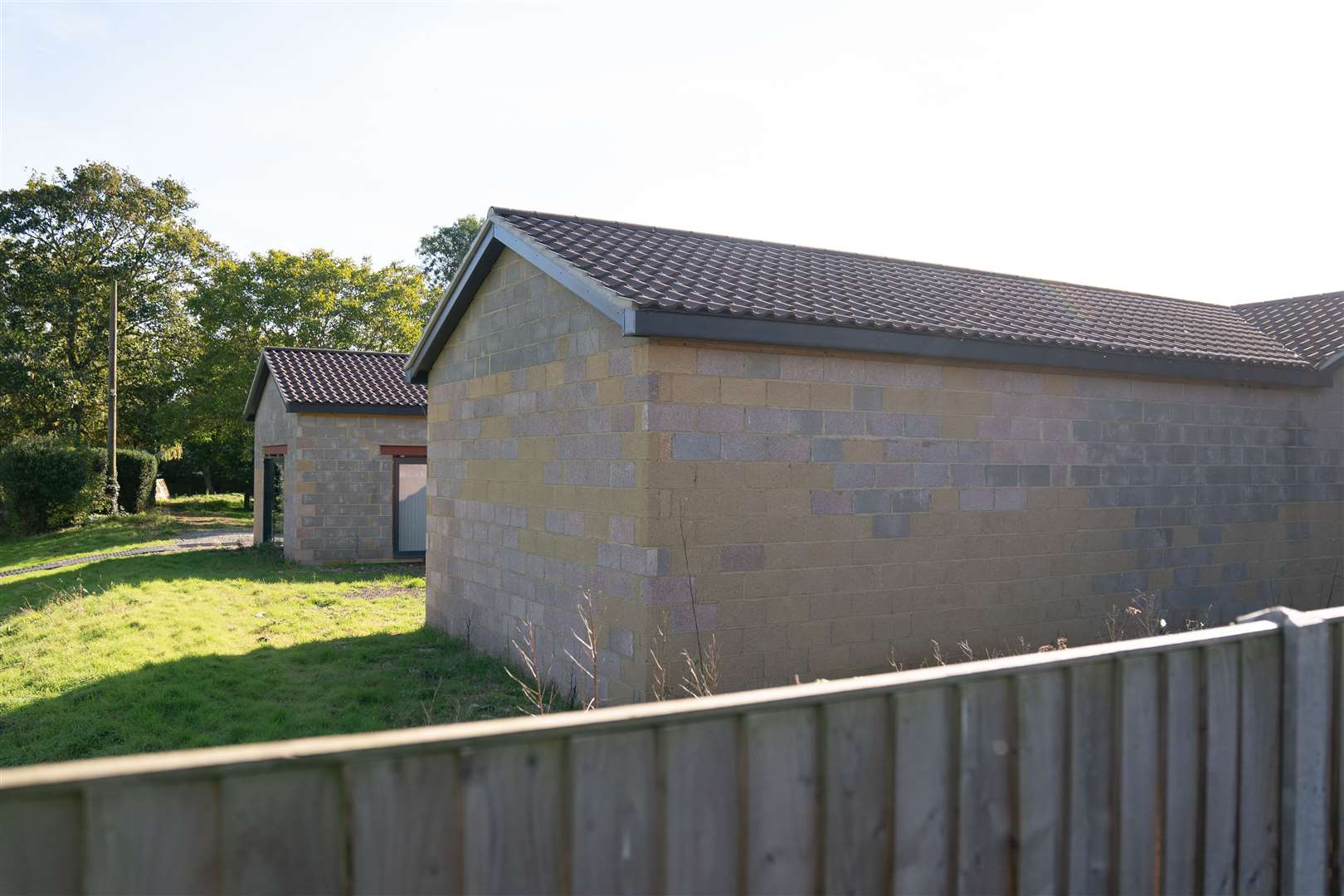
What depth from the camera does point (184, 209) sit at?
3684cm

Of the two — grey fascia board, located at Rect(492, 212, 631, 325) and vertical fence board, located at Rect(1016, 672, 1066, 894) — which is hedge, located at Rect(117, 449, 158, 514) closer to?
grey fascia board, located at Rect(492, 212, 631, 325)

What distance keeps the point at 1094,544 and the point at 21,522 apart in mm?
27366

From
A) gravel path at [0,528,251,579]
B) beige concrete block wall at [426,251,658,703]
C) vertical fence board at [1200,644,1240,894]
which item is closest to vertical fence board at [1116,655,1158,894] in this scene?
vertical fence board at [1200,644,1240,894]

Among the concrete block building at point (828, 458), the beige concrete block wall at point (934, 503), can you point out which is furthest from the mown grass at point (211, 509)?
the beige concrete block wall at point (934, 503)

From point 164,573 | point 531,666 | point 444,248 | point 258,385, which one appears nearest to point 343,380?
point 258,385

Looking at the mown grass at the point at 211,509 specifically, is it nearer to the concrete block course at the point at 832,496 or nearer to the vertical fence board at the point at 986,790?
the concrete block course at the point at 832,496

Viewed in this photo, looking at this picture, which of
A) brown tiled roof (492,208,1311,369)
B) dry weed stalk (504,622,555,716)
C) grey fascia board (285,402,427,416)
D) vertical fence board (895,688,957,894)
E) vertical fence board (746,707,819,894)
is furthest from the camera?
grey fascia board (285,402,427,416)

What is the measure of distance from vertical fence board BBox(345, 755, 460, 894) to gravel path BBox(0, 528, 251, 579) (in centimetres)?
1956

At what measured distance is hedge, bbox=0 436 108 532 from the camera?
25344 millimetres

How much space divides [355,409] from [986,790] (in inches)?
674

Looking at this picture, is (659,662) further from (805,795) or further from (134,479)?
(134,479)

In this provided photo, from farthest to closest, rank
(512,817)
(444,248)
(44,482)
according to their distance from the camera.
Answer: (444,248), (44,482), (512,817)

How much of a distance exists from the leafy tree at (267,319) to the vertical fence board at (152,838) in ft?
108

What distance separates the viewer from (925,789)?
250cm
